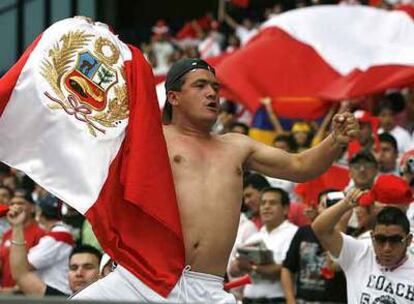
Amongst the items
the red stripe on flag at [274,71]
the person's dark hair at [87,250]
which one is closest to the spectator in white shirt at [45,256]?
the person's dark hair at [87,250]

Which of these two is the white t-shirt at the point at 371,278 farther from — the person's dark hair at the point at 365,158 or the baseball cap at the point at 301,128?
the baseball cap at the point at 301,128

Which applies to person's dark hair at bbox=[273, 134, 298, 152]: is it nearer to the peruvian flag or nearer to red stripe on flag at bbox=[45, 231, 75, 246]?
red stripe on flag at bbox=[45, 231, 75, 246]

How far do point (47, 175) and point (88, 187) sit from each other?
0.24 meters

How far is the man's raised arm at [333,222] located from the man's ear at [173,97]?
150 centimetres

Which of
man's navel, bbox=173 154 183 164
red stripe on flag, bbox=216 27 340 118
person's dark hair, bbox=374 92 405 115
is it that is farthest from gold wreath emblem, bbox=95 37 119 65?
red stripe on flag, bbox=216 27 340 118

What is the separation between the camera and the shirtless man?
22.9ft

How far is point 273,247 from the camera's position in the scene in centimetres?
1017

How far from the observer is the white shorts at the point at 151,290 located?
6.90 meters

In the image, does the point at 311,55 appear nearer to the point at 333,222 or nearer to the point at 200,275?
the point at 333,222

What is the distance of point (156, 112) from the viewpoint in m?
7.09

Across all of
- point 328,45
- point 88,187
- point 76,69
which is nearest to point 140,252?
point 88,187

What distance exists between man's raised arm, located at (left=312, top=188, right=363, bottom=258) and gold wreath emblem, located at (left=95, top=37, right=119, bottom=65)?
71.4 inches

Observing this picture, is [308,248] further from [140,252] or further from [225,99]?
[225,99]

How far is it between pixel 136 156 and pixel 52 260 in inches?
128
